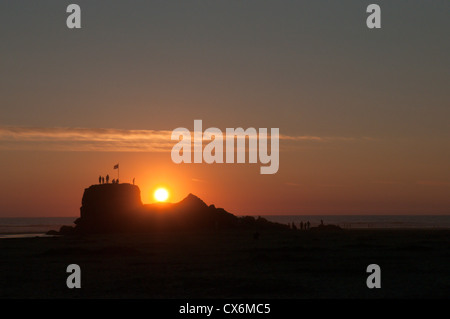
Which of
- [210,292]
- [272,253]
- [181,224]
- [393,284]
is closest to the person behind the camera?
[210,292]

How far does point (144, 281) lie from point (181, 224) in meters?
82.2

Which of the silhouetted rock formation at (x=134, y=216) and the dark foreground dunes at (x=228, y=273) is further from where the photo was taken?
the silhouetted rock formation at (x=134, y=216)

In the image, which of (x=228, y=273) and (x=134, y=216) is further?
(x=134, y=216)

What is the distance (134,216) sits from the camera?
386 feet

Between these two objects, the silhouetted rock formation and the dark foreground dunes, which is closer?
the dark foreground dunes

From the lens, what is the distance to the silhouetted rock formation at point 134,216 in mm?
114500

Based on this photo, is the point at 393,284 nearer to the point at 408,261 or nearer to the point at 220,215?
the point at 408,261

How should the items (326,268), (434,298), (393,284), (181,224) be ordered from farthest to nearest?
1. (181,224)
2. (326,268)
3. (393,284)
4. (434,298)

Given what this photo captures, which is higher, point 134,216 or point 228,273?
point 228,273

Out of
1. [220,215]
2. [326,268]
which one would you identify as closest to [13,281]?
A: [326,268]

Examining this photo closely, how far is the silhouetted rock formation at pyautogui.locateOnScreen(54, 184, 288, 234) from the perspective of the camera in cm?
11450

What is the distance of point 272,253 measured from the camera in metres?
53.3
